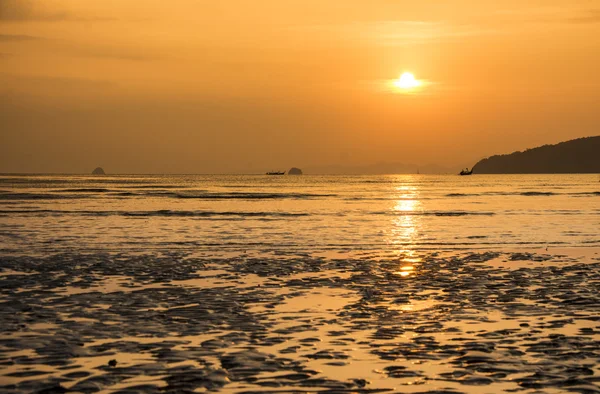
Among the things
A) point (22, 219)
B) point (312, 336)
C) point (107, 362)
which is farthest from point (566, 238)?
point (22, 219)

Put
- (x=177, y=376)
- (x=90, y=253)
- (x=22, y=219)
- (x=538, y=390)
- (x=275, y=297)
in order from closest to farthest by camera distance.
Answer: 1. (x=538, y=390)
2. (x=177, y=376)
3. (x=275, y=297)
4. (x=90, y=253)
5. (x=22, y=219)

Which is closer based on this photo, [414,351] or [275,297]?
[414,351]

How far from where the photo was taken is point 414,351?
13086 millimetres

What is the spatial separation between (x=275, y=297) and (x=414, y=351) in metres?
6.99

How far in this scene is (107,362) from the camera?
485 inches

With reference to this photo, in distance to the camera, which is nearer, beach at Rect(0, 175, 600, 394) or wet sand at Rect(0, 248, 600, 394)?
wet sand at Rect(0, 248, 600, 394)

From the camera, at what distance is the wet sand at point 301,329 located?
11297mm

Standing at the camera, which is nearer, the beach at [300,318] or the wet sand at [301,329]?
the wet sand at [301,329]

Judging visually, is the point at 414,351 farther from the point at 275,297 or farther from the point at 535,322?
the point at 275,297

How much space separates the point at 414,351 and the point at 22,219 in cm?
4991

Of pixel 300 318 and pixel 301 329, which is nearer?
pixel 301 329

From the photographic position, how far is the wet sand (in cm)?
1130

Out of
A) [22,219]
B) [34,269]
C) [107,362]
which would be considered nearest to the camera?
[107,362]

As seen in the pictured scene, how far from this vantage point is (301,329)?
1510 cm
